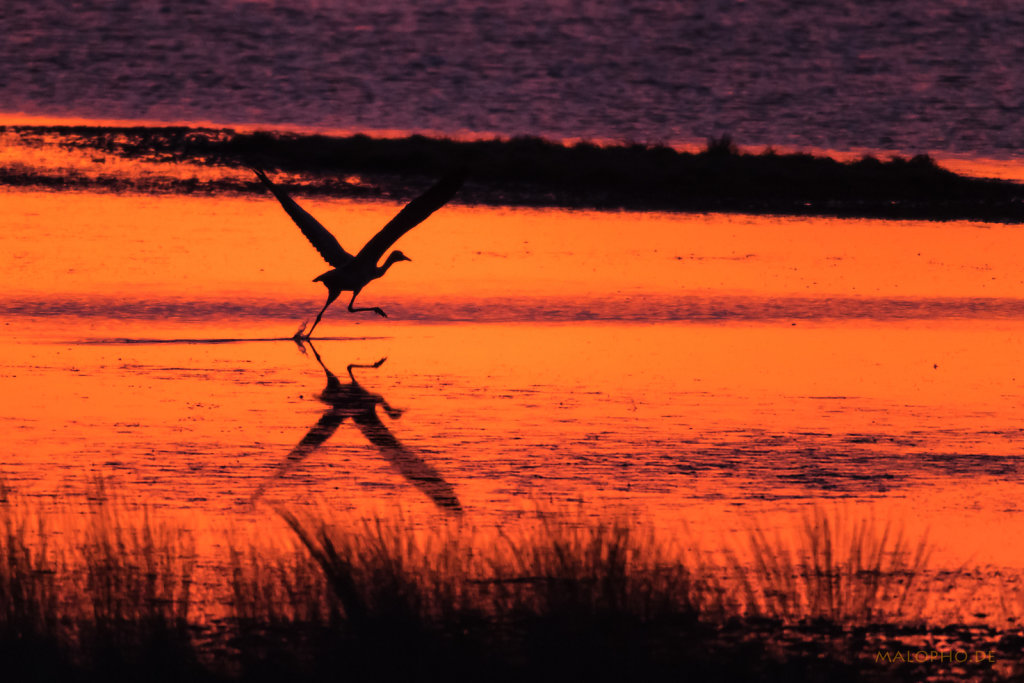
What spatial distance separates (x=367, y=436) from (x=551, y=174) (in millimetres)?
24364

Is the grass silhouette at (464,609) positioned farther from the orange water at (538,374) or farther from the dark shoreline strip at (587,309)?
the dark shoreline strip at (587,309)

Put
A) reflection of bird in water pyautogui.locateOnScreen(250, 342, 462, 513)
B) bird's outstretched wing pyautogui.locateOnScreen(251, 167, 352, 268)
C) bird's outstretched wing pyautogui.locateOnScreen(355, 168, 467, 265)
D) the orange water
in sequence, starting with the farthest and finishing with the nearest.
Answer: bird's outstretched wing pyautogui.locateOnScreen(251, 167, 352, 268)
bird's outstretched wing pyautogui.locateOnScreen(355, 168, 467, 265)
the orange water
reflection of bird in water pyautogui.locateOnScreen(250, 342, 462, 513)

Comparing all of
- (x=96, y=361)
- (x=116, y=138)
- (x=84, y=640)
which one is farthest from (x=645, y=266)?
(x=116, y=138)

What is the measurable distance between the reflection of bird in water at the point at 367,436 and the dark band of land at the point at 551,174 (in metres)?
17.8

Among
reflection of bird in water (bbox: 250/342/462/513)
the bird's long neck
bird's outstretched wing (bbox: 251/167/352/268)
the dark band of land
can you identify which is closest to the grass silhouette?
reflection of bird in water (bbox: 250/342/462/513)

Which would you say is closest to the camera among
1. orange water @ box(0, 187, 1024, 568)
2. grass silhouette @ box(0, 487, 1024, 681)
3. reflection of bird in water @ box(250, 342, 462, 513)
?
grass silhouette @ box(0, 487, 1024, 681)

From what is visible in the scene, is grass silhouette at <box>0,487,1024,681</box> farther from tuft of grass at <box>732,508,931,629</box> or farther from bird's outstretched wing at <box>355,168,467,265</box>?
bird's outstretched wing at <box>355,168,467,265</box>

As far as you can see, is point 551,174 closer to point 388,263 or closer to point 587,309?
point 587,309

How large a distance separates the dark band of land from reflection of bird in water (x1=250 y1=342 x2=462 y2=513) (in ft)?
58.4

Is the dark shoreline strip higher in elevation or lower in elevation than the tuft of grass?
higher

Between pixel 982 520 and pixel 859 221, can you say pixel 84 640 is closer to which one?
pixel 982 520

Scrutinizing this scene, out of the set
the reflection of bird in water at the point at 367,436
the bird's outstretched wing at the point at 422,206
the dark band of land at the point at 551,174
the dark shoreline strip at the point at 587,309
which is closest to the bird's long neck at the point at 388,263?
the bird's outstretched wing at the point at 422,206

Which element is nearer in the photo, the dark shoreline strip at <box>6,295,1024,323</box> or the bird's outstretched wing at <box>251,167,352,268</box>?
the bird's outstretched wing at <box>251,167,352,268</box>

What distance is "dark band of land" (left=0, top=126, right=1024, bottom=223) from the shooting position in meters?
30.9
